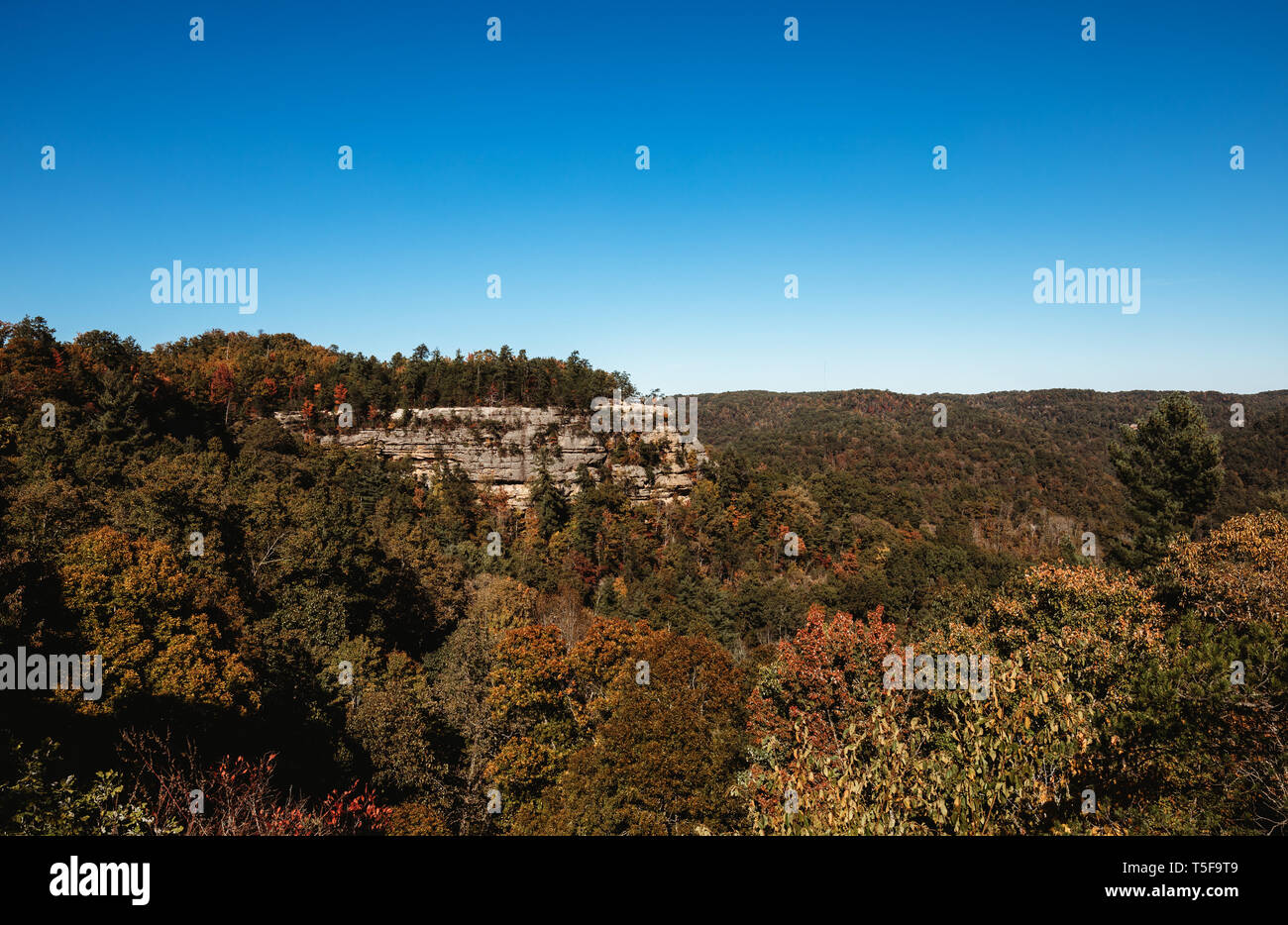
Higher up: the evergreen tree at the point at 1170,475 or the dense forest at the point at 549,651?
the evergreen tree at the point at 1170,475

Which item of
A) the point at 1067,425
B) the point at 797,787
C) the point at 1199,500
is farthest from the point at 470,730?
the point at 1067,425
